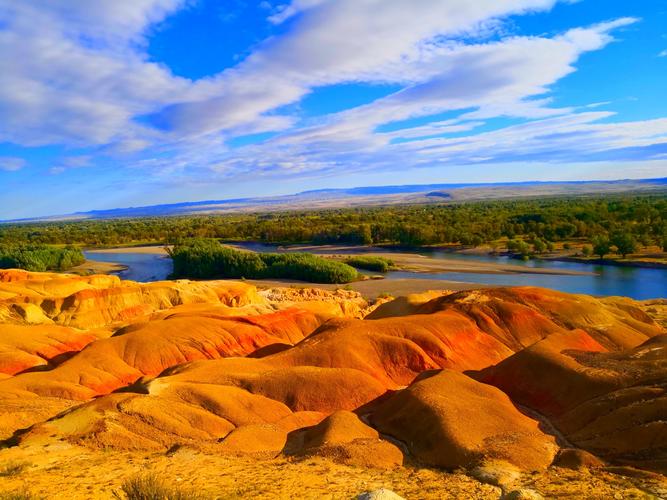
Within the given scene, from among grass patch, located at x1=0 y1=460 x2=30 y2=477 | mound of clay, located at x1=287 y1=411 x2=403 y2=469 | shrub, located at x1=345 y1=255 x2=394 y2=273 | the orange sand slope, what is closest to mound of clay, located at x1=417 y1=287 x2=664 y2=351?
the orange sand slope

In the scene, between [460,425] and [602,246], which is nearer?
[460,425]

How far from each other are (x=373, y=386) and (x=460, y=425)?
5986 millimetres

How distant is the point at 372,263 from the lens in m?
75.0

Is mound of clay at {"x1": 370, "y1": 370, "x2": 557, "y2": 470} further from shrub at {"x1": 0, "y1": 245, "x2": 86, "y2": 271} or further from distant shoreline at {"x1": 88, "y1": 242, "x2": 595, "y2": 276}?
shrub at {"x1": 0, "y1": 245, "x2": 86, "y2": 271}

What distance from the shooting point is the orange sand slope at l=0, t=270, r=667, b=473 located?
51.1 feet

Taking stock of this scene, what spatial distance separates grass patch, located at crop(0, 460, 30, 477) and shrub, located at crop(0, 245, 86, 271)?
73.6m

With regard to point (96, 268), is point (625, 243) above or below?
below

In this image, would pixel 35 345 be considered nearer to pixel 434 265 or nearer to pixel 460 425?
pixel 460 425

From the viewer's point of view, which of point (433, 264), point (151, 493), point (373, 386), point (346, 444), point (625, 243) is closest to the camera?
point (151, 493)

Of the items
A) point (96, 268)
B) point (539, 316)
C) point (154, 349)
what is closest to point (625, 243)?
point (539, 316)

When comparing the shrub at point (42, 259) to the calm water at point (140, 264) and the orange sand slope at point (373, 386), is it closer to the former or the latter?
the calm water at point (140, 264)

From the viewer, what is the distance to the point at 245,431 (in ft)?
55.0

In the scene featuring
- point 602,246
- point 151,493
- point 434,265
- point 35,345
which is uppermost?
point 151,493

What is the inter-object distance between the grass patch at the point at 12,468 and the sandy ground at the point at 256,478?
58 millimetres
